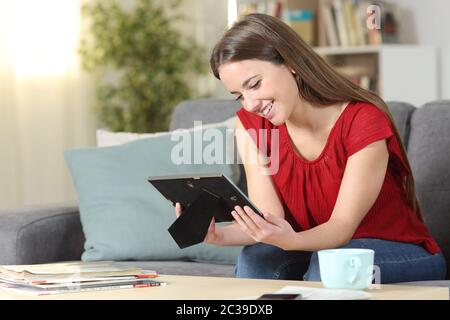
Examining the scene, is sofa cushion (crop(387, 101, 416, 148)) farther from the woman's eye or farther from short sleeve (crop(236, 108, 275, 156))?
→ the woman's eye

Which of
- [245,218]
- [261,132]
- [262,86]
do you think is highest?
[262,86]

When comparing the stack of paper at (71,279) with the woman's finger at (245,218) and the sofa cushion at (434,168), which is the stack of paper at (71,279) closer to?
the woman's finger at (245,218)

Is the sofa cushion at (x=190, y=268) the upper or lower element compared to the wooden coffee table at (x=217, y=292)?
lower

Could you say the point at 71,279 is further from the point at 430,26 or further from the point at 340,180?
the point at 430,26

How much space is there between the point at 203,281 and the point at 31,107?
261 cm

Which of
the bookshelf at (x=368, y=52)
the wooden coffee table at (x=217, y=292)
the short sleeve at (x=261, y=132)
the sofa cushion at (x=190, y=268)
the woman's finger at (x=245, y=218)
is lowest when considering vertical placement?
the sofa cushion at (x=190, y=268)

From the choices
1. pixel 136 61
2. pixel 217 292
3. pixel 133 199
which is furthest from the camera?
pixel 136 61

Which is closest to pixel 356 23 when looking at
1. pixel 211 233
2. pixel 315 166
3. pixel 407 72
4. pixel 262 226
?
pixel 407 72

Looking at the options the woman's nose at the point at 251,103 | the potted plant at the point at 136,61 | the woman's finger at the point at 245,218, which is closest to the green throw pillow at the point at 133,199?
the woman's nose at the point at 251,103

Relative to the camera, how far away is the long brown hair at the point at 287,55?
1.85 meters

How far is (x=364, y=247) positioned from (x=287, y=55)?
0.43 meters

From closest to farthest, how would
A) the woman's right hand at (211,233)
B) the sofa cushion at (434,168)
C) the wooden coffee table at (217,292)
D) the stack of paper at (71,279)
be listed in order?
1. the wooden coffee table at (217,292)
2. the stack of paper at (71,279)
3. the woman's right hand at (211,233)
4. the sofa cushion at (434,168)

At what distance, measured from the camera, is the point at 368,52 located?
4523 millimetres

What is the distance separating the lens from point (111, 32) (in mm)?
4227
